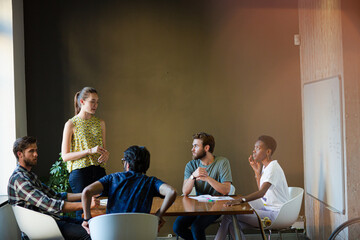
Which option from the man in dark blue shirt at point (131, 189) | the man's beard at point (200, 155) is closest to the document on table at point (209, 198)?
the man's beard at point (200, 155)

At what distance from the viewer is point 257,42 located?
588 cm

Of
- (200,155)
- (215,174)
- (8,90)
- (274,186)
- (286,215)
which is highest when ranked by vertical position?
(8,90)

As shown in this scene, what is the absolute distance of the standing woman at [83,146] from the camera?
444cm

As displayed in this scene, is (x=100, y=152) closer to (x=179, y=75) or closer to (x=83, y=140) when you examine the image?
(x=83, y=140)

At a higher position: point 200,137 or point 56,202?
point 200,137

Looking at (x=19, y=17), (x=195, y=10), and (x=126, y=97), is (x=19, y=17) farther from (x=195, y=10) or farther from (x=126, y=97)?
(x=195, y=10)

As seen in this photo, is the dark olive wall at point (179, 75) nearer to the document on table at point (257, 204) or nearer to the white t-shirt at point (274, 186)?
the document on table at point (257, 204)

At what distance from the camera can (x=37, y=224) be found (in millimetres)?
3615

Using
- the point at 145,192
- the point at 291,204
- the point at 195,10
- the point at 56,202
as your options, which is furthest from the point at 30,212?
the point at 195,10

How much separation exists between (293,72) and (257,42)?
580 millimetres

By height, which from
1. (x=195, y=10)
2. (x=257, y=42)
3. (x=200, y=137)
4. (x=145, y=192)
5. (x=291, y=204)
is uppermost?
(x=195, y=10)

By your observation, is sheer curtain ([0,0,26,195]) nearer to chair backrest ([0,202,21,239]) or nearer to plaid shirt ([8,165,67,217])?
chair backrest ([0,202,21,239])

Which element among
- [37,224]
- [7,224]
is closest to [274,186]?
[37,224]

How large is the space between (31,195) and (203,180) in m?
1.56
